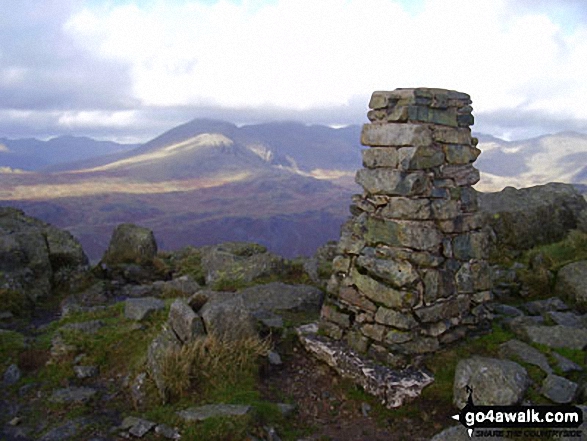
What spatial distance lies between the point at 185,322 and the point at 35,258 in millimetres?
10062

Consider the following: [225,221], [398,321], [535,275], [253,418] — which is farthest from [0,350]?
[225,221]

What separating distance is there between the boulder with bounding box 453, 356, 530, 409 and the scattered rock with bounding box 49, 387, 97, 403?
5891 mm

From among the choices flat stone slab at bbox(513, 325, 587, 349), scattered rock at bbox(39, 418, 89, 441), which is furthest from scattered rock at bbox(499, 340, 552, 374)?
scattered rock at bbox(39, 418, 89, 441)

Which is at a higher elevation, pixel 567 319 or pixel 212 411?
pixel 567 319

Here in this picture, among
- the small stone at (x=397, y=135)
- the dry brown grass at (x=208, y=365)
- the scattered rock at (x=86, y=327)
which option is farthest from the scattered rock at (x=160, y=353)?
the small stone at (x=397, y=135)

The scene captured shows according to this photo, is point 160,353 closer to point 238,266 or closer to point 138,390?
point 138,390

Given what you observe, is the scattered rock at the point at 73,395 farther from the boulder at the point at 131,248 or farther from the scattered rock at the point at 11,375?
the boulder at the point at 131,248

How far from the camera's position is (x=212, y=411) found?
270 inches

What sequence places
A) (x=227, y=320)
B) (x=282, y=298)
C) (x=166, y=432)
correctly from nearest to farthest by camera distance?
(x=166, y=432)
(x=227, y=320)
(x=282, y=298)

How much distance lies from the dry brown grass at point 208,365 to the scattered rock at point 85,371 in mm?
2073

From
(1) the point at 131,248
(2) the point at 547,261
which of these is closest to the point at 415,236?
(2) the point at 547,261

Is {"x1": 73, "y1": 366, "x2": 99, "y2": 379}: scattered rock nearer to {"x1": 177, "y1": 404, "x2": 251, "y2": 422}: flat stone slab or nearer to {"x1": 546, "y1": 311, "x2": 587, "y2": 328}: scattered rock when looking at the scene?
{"x1": 177, "y1": 404, "x2": 251, "y2": 422}: flat stone slab

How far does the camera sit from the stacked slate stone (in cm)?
804

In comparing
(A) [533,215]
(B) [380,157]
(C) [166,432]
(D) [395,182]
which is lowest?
(C) [166,432]
